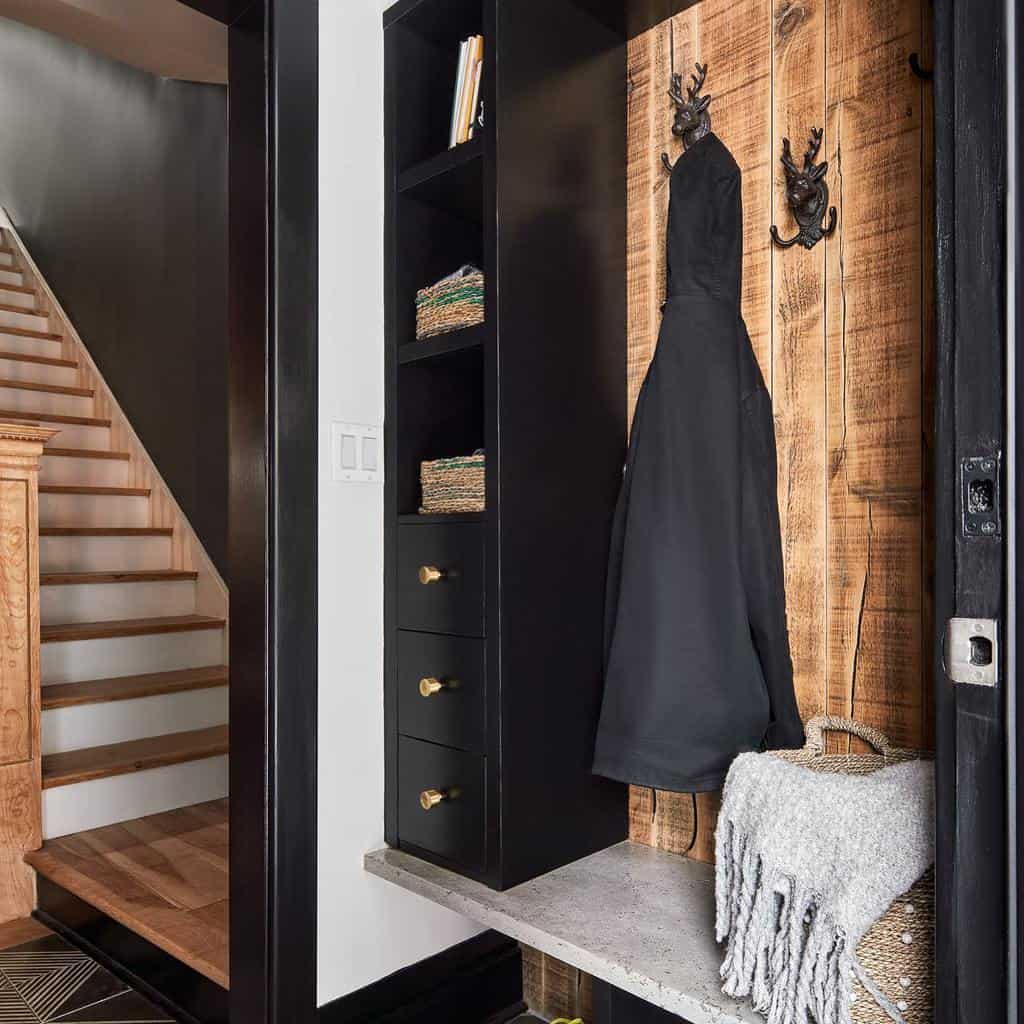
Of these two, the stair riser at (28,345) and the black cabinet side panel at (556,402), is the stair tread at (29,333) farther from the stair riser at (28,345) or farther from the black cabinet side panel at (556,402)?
the black cabinet side panel at (556,402)

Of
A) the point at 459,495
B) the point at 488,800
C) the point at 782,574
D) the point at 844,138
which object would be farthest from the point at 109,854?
the point at 844,138

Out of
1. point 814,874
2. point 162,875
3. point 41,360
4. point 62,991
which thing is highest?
point 41,360

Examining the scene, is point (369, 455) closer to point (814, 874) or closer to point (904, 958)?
point (814, 874)

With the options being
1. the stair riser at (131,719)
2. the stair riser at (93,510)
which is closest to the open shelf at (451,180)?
the stair riser at (131,719)

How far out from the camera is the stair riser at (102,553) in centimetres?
317

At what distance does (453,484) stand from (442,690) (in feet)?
1.25

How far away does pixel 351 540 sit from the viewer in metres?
1.60

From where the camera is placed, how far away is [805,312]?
150cm

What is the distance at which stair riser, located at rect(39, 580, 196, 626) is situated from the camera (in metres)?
2.99

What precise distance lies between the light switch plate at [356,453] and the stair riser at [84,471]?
94.6 inches

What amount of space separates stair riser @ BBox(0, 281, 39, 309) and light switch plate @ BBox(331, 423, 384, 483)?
11.2ft

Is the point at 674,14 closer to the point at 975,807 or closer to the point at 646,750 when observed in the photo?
the point at 646,750

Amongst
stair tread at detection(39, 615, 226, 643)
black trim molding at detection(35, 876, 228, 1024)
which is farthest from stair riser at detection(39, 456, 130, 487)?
black trim molding at detection(35, 876, 228, 1024)

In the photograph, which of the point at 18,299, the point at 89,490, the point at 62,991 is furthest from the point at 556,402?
the point at 18,299
